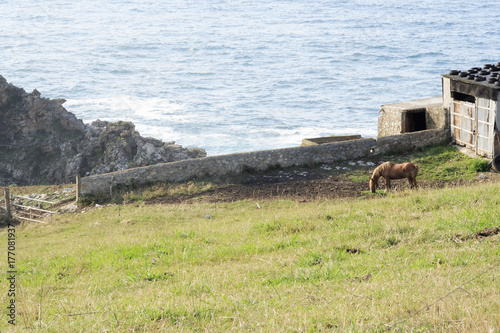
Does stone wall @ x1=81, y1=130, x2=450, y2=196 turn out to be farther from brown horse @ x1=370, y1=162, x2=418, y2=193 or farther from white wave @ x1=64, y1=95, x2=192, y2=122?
white wave @ x1=64, y1=95, x2=192, y2=122

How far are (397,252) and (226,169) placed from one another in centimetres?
1353

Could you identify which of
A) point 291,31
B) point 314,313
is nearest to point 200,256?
point 314,313

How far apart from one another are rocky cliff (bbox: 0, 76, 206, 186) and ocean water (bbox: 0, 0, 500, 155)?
61.3 ft

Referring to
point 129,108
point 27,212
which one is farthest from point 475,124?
point 129,108

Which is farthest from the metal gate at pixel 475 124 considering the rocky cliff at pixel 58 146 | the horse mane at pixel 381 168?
the rocky cliff at pixel 58 146

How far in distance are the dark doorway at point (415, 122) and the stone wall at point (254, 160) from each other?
1.77 meters

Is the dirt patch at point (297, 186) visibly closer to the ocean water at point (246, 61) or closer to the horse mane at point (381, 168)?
the horse mane at point (381, 168)

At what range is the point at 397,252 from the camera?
32.0 feet

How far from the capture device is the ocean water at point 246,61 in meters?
63.6

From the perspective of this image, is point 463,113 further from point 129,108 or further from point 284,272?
point 129,108

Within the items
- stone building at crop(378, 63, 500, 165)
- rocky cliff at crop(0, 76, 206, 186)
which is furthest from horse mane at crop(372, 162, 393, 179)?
rocky cliff at crop(0, 76, 206, 186)

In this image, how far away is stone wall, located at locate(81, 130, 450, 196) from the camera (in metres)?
21.5

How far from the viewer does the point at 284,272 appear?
920 cm

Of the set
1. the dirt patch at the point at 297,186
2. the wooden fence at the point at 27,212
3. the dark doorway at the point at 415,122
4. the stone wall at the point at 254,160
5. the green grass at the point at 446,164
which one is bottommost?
the wooden fence at the point at 27,212
